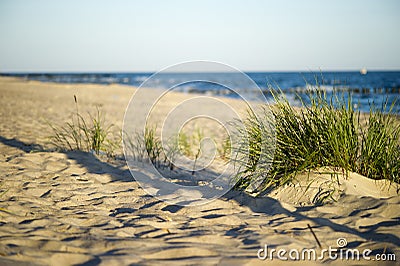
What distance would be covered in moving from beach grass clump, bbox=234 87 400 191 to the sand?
14 cm

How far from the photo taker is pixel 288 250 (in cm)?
237

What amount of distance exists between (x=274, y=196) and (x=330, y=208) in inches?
21.7

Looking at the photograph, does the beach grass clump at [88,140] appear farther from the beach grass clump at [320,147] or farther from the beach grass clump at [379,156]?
the beach grass clump at [379,156]

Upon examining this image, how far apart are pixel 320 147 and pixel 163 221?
1.66 meters

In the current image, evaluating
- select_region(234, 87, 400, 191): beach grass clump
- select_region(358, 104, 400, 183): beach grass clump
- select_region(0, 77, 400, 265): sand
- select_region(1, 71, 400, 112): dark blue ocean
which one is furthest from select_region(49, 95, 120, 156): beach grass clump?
select_region(358, 104, 400, 183): beach grass clump

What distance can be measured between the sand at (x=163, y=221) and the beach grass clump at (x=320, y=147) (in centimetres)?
14

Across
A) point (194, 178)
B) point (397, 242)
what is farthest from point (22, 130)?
point (397, 242)

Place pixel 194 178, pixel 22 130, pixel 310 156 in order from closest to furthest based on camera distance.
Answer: pixel 310 156
pixel 194 178
pixel 22 130

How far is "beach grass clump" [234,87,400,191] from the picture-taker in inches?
131

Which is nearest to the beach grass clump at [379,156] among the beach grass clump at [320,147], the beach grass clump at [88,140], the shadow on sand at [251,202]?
the beach grass clump at [320,147]

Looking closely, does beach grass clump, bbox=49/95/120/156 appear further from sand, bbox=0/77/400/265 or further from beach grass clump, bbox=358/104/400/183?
beach grass clump, bbox=358/104/400/183

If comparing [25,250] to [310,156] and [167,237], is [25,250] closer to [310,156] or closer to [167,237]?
[167,237]

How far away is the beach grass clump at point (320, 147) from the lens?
10.9 feet

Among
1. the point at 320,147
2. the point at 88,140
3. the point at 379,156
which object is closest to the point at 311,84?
the point at 320,147
